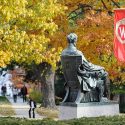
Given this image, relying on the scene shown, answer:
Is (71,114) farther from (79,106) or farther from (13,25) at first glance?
(13,25)

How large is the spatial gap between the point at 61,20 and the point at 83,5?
111 cm

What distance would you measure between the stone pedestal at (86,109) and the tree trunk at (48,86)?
57.2ft

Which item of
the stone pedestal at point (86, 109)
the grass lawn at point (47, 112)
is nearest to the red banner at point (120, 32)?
the stone pedestal at point (86, 109)

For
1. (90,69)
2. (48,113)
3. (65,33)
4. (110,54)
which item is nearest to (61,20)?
(65,33)

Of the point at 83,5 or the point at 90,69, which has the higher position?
the point at 83,5

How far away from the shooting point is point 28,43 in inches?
781

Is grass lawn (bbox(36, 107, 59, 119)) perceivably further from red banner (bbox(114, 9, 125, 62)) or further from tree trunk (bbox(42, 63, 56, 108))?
red banner (bbox(114, 9, 125, 62))

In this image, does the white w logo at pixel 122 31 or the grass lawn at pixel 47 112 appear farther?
the grass lawn at pixel 47 112

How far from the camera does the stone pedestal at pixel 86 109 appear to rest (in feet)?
51.3

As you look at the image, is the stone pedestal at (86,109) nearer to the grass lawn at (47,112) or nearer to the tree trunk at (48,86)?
the grass lawn at (47,112)

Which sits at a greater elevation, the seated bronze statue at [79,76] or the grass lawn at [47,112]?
the seated bronze statue at [79,76]

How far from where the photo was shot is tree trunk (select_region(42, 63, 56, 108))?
34125mm

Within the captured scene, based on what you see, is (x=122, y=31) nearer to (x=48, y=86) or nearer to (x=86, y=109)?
(x=86, y=109)

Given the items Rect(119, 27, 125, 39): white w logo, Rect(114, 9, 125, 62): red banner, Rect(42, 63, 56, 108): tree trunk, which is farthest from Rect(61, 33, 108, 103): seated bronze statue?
Rect(42, 63, 56, 108): tree trunk
